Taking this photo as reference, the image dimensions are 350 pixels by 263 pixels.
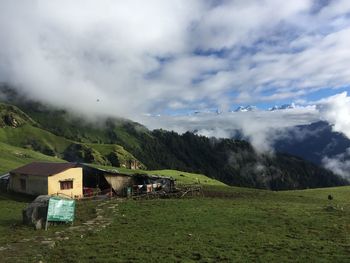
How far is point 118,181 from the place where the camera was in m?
82.9

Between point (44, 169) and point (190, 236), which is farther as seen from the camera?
point (44, 169)

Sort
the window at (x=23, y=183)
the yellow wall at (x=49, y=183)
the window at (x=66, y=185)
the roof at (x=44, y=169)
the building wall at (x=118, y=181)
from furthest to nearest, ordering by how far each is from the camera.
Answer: the building wall at (x=118, y=181) → the window at (x=23, y=183) → the window at (x=66, y=185) → the roof at (x=44, y=169) → the yellow wall at (x=49, y=183)

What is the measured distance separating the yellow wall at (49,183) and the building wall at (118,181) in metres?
7.02

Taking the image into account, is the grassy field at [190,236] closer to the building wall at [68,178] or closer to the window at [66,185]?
the building wall at [68,178]

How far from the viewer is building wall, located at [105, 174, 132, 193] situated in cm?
8164

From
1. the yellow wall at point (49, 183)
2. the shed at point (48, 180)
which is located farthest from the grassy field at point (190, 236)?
the shed at point (48, 180)

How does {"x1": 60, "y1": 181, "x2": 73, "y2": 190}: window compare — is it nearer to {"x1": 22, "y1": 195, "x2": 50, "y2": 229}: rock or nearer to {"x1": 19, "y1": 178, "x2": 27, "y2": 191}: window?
{"x1": 19, "y1": 178, "x2": 27, "y2": 191}: window

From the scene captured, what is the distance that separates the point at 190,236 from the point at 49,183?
Result: 37568mm

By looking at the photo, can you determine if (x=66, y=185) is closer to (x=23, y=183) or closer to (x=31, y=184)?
(x=31, y=184)

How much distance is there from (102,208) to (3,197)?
2073cm

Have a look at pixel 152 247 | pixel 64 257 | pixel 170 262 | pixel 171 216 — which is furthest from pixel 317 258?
pixel 171 216

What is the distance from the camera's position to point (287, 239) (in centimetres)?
3775

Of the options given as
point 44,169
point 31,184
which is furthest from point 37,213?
point 44,169

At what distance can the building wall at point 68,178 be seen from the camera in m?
69.2
